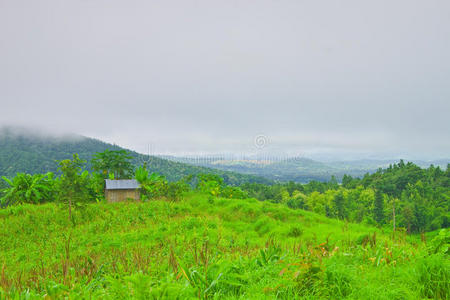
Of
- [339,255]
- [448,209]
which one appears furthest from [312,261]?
[448,209]

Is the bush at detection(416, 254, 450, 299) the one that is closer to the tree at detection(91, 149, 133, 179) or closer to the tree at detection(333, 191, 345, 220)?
the tree at detection(91, 149, 133, 179)

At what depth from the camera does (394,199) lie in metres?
45.7

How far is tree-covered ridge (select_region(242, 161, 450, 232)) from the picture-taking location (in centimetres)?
3694

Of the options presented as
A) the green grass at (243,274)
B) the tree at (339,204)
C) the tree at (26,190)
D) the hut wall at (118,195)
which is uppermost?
the green grass at (243,274)

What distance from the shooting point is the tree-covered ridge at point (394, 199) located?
121ft

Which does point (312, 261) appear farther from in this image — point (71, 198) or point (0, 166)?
point (0, 166)

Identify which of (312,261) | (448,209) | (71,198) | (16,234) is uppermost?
(312,261)

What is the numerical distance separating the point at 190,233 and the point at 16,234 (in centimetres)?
600

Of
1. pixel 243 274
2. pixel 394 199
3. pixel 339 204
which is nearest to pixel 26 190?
pixel 243 274

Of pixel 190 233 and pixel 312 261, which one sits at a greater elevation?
pixel 312 261

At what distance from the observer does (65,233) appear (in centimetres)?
827

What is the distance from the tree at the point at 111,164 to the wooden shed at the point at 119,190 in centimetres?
213

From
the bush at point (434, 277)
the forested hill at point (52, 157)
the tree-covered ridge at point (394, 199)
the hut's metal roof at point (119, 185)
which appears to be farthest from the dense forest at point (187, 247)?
the forested hill at point (52, 157)

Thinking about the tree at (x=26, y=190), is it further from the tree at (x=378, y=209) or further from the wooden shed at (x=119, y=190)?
the tree at (x=378, y=209)
